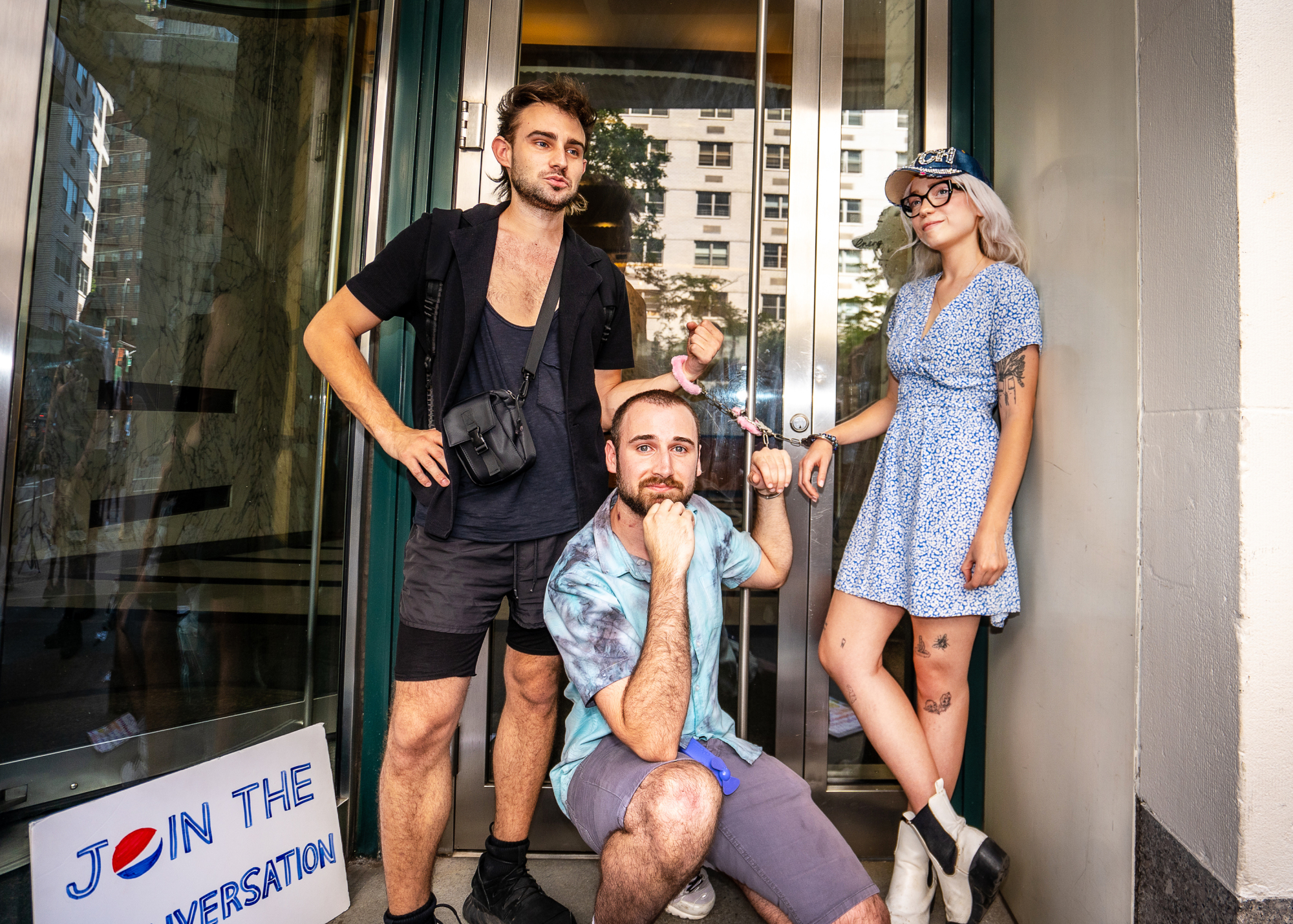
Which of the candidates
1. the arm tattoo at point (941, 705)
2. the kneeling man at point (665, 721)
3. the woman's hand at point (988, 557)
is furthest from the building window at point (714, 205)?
the arm tattoo at point (941, 705)

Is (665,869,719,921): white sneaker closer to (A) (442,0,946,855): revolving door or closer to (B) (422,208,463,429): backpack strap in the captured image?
(A) (442,0,946,855): revolving door

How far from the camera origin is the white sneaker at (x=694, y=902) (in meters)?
1.99

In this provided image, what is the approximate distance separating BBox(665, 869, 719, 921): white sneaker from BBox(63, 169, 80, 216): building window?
201 centimetres

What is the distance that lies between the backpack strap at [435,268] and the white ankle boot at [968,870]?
1.50 meters

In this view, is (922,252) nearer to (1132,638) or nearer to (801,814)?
(1132,638)

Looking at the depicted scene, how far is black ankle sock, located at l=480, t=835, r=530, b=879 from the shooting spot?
1941 millimetres

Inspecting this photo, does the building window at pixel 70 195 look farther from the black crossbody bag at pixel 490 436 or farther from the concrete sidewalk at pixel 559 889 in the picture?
the concrete sidewalk at pixel 559 889

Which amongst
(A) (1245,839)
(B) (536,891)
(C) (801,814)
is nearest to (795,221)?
(C) (801,814)

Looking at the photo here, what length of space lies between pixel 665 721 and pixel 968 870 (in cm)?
83

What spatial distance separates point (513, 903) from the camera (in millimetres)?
1874

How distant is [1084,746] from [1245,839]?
1.57 ft

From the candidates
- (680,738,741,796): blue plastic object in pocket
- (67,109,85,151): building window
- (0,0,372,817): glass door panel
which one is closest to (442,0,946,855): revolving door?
(0,0,372,817): glass door panel

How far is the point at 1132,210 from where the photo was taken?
1466 millimetres

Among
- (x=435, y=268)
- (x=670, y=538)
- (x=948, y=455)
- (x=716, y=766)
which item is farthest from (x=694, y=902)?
(x=435, y=268)
